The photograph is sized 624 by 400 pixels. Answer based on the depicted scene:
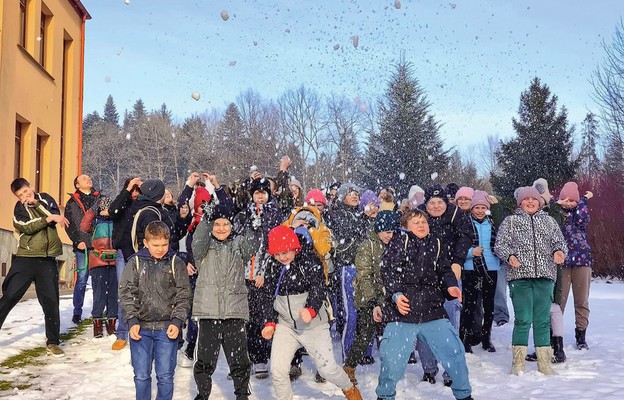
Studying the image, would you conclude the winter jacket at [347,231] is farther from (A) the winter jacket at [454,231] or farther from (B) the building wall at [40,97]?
(B) the building wall at [40,97]

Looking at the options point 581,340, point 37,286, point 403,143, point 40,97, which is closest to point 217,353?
point 37,286

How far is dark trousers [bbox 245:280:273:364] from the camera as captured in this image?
7.08 m

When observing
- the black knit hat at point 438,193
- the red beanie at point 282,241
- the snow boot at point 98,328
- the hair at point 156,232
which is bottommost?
the snow boot at point 98,328

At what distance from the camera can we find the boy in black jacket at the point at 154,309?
521 centimetres

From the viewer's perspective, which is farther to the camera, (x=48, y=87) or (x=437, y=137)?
(x=437, y=137)

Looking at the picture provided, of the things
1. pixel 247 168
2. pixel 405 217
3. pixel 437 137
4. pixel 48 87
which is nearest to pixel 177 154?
pixel 247 168

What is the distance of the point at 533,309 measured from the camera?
6.95m

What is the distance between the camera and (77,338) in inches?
357

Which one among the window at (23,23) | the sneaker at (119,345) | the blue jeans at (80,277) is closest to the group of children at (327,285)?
the sneaker at (119,345)

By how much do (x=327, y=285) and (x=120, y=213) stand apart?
9.80 feet

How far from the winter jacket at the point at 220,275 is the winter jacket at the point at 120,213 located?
2225 mm

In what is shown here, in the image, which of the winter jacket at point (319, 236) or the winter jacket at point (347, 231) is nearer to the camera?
the winter jacket at point (319, 236)

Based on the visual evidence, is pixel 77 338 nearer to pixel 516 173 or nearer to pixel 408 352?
pixel 408 352

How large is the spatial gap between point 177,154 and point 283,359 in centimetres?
5398
